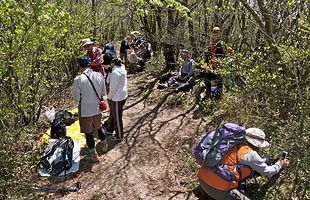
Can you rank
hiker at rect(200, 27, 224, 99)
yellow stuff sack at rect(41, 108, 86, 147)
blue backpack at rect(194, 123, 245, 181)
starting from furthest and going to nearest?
hiker at rect(200, 27, 224, 99)
yellow stuff sack at rect(41, 108, 86, 147)
blue backpack at rect(194, 123, 245, 181)

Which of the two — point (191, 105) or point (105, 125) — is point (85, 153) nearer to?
point (105, 125)

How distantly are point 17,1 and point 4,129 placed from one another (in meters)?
2.20

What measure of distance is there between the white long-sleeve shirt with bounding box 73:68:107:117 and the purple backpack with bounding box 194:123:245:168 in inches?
86.1

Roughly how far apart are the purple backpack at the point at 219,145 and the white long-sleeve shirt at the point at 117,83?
2.37 m

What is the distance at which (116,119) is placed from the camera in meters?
6.34

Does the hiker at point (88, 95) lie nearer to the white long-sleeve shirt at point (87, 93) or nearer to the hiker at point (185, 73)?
the white long-sleeve shirt at point (87, 93)

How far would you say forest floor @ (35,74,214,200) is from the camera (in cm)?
531

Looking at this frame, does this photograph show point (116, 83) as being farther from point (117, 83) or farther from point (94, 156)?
point (94, 156)

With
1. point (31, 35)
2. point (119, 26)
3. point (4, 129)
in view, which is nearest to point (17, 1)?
point (31, 35)

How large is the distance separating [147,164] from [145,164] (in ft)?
0.11

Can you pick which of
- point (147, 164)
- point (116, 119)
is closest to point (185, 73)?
point (116, 119)

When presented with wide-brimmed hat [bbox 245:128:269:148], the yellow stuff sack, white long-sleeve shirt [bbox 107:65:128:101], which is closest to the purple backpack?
wide-brimmed hat [bbox 245:128:269:148]

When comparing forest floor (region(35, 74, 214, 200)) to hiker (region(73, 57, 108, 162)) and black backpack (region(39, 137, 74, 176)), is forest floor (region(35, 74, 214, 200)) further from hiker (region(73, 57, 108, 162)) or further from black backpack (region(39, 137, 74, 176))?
hiker (region(73, 57, 108, 162))

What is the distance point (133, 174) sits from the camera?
573 centimetres
